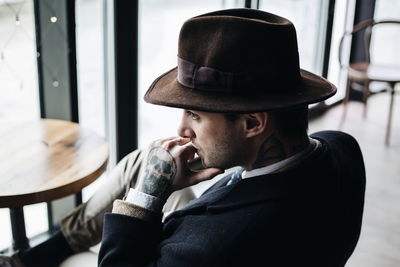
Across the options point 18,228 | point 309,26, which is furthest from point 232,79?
point 309,26

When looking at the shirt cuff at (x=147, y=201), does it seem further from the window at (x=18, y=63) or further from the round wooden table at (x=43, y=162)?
the window at (x=18, y=63)

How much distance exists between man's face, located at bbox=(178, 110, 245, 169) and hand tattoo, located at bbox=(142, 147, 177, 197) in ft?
0.44

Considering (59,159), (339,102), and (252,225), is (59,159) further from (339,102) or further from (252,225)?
(339,102)

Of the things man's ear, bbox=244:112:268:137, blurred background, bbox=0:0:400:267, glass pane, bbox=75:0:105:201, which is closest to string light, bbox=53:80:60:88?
blurred background, bbox=0:0:400:267

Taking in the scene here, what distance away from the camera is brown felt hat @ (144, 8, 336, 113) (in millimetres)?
1071

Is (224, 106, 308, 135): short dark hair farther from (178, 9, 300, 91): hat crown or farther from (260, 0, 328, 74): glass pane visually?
(260, 0, 328, 74): glass pane

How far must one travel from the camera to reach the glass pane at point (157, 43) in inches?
111

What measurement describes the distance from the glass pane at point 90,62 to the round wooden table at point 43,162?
39cm

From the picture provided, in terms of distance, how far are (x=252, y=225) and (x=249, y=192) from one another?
0.31 ft

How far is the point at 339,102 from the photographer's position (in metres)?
4.85

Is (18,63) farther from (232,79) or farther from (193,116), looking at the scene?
(232,79)

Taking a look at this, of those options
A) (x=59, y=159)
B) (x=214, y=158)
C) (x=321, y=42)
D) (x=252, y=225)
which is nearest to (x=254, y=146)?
(x=214, y=158)

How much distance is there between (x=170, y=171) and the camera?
4.31 ft

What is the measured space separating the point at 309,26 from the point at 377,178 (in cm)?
166
